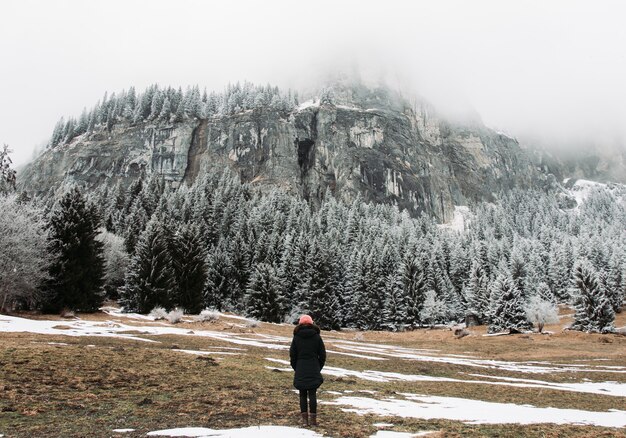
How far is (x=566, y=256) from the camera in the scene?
359 feet

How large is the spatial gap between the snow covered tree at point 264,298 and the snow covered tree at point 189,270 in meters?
10.1

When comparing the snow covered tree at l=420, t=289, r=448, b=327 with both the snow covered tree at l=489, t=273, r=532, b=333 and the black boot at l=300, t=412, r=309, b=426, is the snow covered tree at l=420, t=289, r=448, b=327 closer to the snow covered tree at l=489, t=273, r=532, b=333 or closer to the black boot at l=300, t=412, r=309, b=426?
the snow covered tree at l=489, t=273, r=532, b=333

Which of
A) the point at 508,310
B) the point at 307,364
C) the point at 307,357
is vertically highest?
the point at 307,357

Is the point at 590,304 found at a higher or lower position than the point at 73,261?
lower

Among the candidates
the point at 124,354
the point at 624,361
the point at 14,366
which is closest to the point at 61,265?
the point at 124,354

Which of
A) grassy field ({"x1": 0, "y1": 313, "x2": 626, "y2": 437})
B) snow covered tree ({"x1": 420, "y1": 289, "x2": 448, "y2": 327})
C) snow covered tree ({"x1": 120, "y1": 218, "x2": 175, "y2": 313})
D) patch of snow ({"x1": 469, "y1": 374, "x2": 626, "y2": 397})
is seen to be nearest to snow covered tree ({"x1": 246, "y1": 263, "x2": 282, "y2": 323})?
snow covered tree ({"x1": 120, "y1": 218, "x2": 175, "y2": 313})

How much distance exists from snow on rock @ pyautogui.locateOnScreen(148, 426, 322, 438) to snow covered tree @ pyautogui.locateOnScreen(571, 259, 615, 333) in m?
67.2

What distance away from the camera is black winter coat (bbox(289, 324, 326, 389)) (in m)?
9.27

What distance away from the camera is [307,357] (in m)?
9.53

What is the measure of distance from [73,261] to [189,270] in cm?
2063

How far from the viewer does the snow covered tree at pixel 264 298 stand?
221ft

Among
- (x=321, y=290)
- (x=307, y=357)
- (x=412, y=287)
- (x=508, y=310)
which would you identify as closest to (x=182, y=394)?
(x=307, y=357)

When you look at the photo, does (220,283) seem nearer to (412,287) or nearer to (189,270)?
(189,270)

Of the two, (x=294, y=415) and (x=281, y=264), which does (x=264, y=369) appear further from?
(x=281, y=264)
